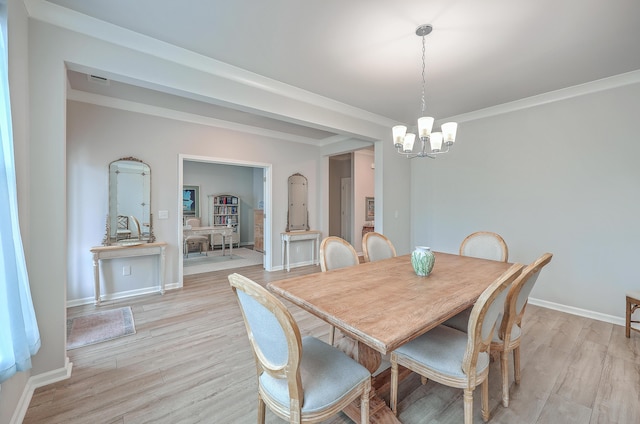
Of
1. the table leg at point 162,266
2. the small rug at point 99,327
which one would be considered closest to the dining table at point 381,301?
the small rug at point 99,327

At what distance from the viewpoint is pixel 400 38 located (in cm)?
225

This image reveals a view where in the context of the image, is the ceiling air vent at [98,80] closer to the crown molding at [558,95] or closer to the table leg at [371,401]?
the table leg at [371,401]

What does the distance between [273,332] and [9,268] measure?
1.33 m

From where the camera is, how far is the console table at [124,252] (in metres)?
3.27

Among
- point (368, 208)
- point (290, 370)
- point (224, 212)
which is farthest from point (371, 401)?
point (224, 212)

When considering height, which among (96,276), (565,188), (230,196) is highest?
(230,196)

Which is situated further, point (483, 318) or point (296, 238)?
point (296, 238)

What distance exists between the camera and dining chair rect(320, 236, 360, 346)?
2283mm

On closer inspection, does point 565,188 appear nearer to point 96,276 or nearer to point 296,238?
point 296,238

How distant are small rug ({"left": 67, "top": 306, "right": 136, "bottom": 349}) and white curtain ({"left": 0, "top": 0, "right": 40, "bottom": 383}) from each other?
4.34 ft

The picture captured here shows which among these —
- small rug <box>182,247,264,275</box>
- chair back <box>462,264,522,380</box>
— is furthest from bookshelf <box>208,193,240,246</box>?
chair back <box>462,264,522,380</box>

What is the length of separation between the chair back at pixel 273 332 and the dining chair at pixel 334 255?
42.6 inches

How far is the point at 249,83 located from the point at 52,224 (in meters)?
2.13

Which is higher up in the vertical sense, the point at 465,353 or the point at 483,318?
the point at 483,318
